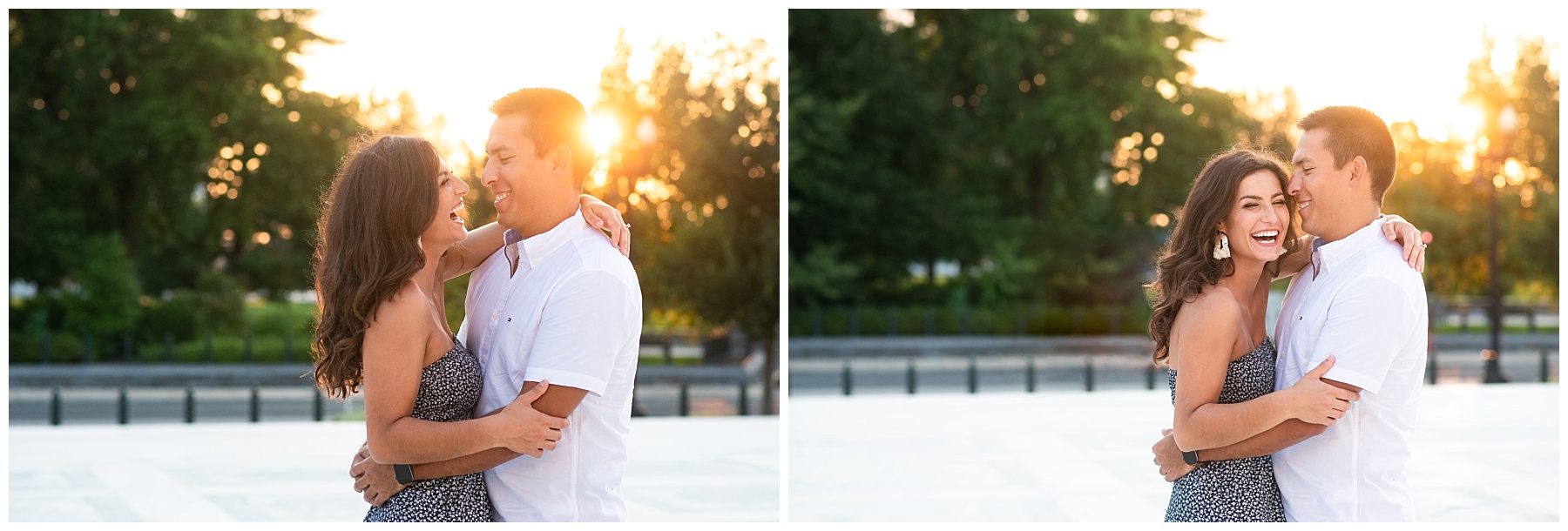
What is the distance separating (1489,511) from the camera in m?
7.28

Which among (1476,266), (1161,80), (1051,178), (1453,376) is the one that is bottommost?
(1453,376)

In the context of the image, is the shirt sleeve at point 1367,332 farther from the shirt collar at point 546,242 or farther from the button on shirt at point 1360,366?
the shirt collar at point 546,242

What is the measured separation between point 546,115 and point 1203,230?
5.33 feet

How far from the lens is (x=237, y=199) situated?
2506 centimetres

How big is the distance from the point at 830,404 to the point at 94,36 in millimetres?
18395

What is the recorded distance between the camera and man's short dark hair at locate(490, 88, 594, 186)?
288 centimetres

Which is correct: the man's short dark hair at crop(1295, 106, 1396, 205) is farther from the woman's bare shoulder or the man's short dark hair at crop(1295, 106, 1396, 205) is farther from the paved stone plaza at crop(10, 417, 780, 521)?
the paved stone plaza at crop(10, 417, 780, 521)

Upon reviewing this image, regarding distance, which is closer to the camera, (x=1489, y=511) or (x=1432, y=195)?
(x=1489, y=511)

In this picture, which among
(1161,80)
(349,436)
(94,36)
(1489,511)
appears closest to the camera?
(1489,511)

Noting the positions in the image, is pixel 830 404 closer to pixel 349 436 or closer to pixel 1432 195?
pixel 349 436

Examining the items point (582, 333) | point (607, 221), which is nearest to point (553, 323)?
point (582, 333)

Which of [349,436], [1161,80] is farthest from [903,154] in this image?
[349,436]

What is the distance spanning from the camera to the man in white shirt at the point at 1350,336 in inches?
110

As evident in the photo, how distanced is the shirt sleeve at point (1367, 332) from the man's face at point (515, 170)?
1.90 m
